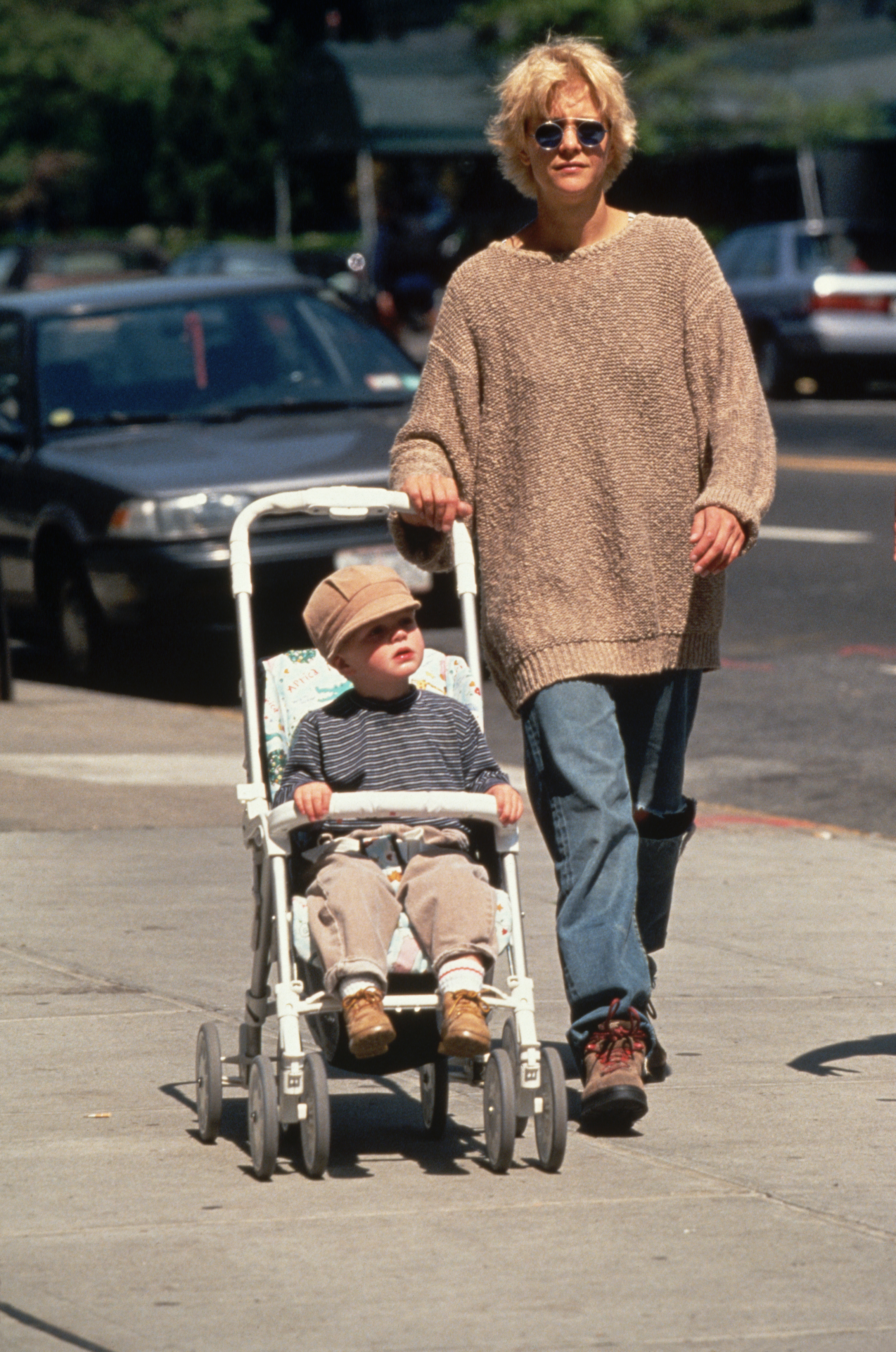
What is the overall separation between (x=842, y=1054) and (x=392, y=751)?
136 cm

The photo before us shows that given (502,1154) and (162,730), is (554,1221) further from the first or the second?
(162,730)

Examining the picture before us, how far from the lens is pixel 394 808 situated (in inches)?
165

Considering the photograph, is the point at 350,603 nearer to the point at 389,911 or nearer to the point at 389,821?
the point at 389,821

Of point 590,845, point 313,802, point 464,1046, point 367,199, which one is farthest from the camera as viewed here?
point 367,199

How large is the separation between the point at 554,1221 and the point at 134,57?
165 ft

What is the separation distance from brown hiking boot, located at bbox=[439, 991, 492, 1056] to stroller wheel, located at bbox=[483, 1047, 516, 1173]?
0.07 metres

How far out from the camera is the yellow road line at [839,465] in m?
18.1

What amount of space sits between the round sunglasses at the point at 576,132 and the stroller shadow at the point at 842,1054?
193 cm

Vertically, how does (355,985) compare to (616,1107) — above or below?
above

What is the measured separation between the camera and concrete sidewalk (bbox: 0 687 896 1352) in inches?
141

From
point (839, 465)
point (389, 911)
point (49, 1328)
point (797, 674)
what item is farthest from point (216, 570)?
point (839, 465)

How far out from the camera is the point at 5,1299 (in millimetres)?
3633

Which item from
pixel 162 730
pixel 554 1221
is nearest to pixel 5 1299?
pixel 554 1221

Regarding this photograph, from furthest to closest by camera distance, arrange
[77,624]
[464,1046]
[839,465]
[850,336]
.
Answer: [850,336]
[839,465]
[77,624]
[464,1046]
